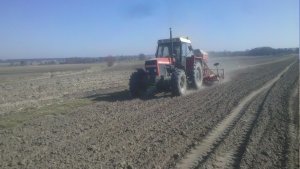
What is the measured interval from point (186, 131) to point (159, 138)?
0.92m

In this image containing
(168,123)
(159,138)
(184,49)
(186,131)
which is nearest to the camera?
(159,138)

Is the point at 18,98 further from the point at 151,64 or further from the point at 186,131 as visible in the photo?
the point at 186,131

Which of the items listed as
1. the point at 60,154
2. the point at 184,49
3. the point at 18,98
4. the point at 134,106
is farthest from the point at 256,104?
the point at 18,98

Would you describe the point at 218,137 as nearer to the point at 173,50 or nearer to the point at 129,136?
the point at 129,136

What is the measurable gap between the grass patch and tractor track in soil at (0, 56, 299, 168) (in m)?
0.46

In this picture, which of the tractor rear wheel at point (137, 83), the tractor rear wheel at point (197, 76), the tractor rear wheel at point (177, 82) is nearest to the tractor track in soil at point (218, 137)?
the tractor rear wheel at point (177, 82)

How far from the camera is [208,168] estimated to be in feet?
21.6

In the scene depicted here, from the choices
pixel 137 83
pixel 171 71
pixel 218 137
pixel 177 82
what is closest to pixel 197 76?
pixel 171 71

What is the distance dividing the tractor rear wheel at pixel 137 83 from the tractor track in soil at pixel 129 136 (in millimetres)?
2035

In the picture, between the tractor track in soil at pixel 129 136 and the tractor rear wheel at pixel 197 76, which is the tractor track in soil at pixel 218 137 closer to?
the tractor track in soil at pixel 129 136

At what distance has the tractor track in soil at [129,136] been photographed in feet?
23.5

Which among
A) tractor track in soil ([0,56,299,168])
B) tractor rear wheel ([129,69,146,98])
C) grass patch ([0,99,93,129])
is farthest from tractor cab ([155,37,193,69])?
grass patch ([0,99,93,129])

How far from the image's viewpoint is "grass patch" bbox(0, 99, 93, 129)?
37.7ft

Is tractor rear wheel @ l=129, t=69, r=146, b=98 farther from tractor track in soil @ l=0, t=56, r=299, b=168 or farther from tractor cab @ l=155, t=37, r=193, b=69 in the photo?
tractor track in soil @ l=0, t=56, r=299, b=168
